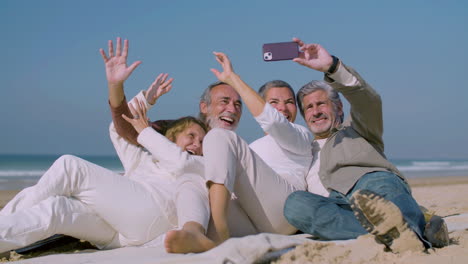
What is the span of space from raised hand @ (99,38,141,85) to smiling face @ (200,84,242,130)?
78cm

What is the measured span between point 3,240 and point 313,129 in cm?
233

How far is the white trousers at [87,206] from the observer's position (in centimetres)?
291

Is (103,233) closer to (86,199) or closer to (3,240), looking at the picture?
(86,199)

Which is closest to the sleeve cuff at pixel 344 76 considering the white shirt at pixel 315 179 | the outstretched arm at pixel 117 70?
the white shirt at pixel 315 179

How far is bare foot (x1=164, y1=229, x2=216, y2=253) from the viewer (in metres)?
2.47

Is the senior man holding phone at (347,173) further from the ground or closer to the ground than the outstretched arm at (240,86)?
closer to the ground

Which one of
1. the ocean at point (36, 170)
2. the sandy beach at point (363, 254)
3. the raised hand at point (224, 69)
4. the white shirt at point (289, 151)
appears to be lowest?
the ocean at point (36, 170)

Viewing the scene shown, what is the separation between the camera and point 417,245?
262cm

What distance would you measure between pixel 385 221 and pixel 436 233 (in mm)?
504

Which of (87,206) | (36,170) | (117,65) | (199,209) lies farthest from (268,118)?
(36,170)

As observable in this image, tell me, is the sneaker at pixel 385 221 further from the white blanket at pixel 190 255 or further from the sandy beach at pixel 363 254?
the white blanket at pixel 190 255

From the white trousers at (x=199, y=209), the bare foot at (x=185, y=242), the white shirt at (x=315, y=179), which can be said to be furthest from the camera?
the white shirt at (x=315, y=179)

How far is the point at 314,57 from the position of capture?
3.34m

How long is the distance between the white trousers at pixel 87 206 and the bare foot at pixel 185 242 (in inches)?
23.3
